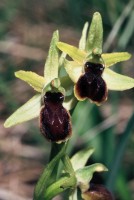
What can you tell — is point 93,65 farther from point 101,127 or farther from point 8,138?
point 8,138

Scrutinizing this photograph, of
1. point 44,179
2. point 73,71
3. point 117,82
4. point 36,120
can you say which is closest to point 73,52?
point 73,71

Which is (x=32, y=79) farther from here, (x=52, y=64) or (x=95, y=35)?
(x=95, y=35)

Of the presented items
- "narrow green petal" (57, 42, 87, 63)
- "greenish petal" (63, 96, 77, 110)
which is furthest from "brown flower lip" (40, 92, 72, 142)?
"narrow green petal" (57, 42, 87, 63)

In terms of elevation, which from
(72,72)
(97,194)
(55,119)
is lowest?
(97,194)

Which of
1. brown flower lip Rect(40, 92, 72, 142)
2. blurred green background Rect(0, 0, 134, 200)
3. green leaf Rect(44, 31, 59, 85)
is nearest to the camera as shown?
brown flower lip Rect(40, 92, 72, 142)

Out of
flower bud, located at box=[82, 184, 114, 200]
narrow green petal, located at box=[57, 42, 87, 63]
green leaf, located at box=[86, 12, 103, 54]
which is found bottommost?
flower bud, located at box=[82, 184, 114, 200]

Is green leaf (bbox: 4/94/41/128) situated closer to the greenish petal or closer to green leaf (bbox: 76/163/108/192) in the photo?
the greenish petal

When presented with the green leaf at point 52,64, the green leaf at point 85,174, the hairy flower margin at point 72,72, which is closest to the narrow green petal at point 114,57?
the hairy flower margin at point 72,72
